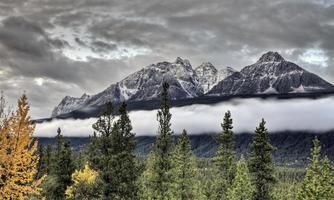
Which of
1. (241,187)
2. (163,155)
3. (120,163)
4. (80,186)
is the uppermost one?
(163,155)

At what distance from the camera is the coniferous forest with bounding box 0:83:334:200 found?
24922mm

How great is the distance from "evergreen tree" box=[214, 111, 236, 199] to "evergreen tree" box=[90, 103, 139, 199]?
19.8m

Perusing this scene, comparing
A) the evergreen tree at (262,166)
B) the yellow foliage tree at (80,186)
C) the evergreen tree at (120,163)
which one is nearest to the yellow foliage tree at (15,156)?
the evergreen tree at (120,163)

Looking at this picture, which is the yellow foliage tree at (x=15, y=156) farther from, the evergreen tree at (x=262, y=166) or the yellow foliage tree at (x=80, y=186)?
the evergreen tree at (x=262, y=166)

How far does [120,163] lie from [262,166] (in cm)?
→ 1934

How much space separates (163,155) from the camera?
5403 centimetres

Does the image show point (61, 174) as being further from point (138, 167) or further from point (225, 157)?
point (138, 167)

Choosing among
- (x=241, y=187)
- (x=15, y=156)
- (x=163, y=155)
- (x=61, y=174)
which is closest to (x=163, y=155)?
(x=163, y=155)

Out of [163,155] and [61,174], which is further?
[61,174]

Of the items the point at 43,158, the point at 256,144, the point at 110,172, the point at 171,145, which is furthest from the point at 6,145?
the point at 43,158

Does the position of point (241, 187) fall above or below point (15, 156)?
below

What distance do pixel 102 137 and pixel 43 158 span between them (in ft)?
175

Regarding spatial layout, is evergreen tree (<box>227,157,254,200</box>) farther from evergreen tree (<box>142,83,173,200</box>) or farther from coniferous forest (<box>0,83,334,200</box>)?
evergreen tree (<box>142,83,173,200</box>)

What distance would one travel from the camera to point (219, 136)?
203ft
